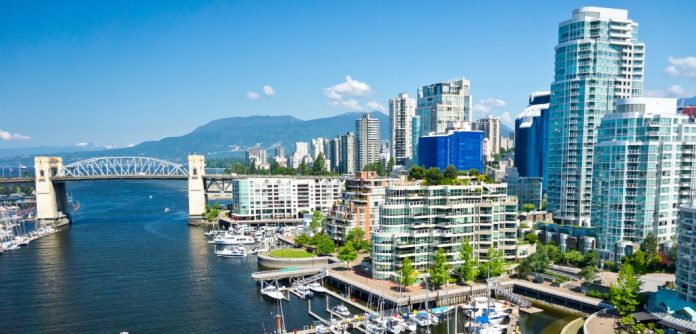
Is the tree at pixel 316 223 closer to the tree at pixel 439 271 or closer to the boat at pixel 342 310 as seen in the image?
the boat at pixel 342 310

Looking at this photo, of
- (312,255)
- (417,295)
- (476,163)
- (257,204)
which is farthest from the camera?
(476,163)

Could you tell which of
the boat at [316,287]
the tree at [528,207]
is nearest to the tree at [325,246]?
the boat at [316,287]

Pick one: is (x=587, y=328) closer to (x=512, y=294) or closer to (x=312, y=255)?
(x=512, y=294)

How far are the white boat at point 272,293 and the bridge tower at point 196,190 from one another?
8233 centimetres

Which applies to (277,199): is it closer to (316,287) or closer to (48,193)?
(316,287)

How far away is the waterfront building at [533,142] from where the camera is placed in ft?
473

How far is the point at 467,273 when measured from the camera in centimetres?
6700

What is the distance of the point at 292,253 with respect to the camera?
91188mm

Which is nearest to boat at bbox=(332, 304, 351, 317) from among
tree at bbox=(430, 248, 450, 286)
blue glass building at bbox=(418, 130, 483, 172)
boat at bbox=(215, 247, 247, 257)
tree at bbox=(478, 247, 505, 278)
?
tree at bbox=(430, 248, 450, 286)

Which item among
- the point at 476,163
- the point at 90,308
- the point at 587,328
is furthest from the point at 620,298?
the point at 476,163

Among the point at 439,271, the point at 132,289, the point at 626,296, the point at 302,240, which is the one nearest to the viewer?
the point at 626,296

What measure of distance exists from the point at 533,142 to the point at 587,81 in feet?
203

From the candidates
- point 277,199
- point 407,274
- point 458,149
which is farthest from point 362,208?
point 458,149

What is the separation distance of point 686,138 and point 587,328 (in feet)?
129
